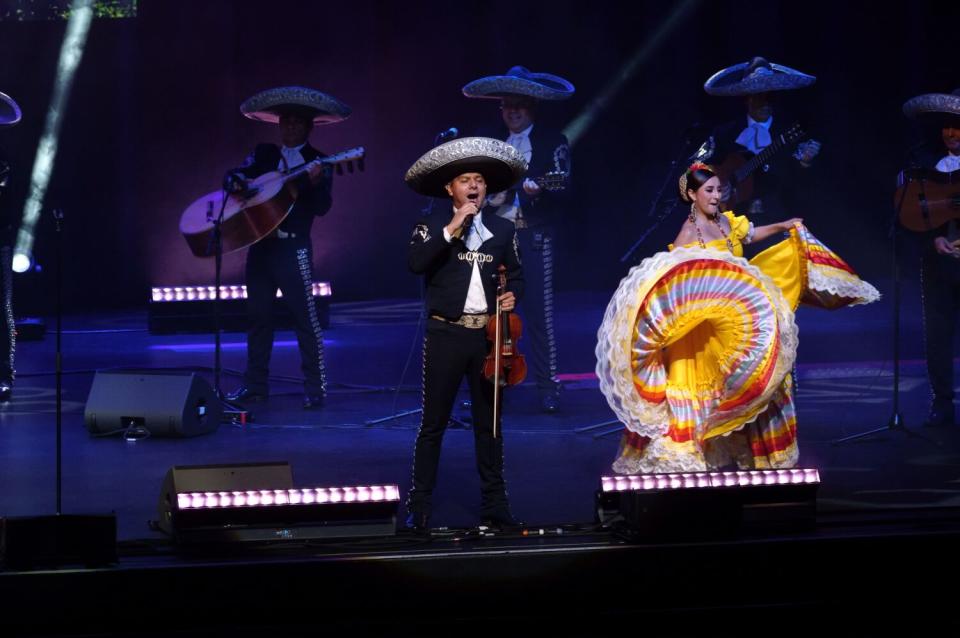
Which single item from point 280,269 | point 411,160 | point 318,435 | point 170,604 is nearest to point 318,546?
point 170,604

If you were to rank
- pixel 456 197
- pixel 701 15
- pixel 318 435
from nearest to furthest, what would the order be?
pixel 456 197
pixel 318 435
pixel 701 15

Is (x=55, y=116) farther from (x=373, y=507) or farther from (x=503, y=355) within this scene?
(x=373, y=507)

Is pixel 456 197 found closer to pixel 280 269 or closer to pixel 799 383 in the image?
pixel 280 269

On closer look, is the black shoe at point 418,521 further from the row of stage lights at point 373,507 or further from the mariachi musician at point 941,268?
the mariachi musician at point 941,268

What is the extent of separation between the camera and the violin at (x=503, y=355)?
6488 millimetres

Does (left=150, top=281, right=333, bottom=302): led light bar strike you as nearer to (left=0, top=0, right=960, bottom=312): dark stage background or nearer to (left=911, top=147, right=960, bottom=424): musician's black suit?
(left=0, top=0, right=960, bottom=312): dark stage background

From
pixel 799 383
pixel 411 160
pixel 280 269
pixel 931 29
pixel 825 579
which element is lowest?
→ pixel 825 579

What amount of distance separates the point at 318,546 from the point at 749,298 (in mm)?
2709

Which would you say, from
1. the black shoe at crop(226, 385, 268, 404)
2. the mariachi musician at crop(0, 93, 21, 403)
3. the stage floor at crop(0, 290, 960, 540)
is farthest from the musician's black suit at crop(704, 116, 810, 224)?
the mariachi musician at crop(0, 93, 21, 403)

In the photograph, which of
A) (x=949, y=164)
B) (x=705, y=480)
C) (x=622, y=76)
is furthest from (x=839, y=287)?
(x=622, y=76)

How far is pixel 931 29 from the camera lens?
17.3 metres

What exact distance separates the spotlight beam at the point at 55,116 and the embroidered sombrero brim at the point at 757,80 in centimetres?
884

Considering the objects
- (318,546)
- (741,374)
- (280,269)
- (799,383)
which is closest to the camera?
(318,546)

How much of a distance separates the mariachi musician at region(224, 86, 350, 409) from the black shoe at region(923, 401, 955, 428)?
170 inches
